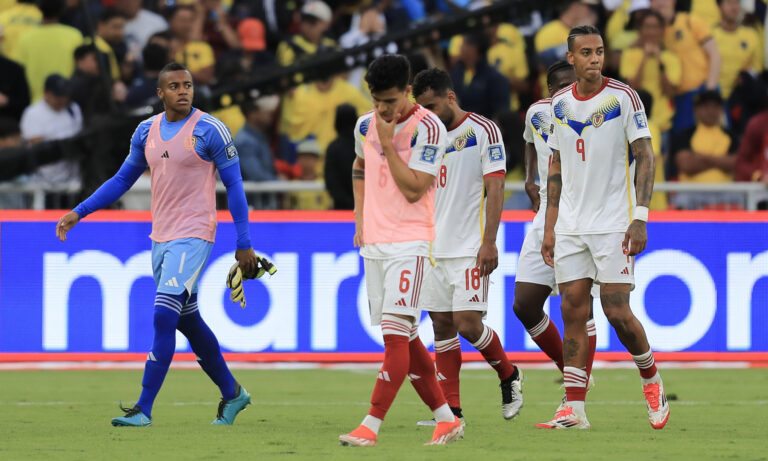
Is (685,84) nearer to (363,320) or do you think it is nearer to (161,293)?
(363,320)

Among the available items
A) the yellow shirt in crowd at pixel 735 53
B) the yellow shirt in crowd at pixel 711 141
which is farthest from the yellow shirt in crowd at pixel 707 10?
the yellow shirt in crowd at pixel 711 141

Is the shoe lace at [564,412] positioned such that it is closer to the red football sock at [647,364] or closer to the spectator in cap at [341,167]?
the red football sock at [647,364]

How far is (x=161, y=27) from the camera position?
16094mm

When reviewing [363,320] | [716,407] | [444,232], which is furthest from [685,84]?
[444,232]

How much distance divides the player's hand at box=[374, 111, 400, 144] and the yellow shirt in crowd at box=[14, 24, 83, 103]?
318 inches

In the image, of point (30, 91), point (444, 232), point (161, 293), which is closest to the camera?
point (161, 293)

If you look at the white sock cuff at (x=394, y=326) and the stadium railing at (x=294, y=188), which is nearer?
the white sock cuff at (x=394, y=326)

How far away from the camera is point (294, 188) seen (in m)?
14.2

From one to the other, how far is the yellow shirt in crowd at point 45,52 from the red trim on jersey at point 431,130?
8.08 m

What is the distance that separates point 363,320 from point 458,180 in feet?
13.6

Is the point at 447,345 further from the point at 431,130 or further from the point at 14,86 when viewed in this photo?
the point at 14,86

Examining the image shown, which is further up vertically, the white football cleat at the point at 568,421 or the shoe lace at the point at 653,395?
the shoe lace at the point at 653,395

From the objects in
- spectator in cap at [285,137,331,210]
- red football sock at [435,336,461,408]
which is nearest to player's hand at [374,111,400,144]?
red football sock at [435,336,461,408]

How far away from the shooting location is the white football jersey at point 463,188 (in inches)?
364
